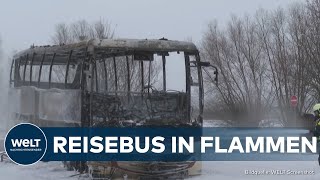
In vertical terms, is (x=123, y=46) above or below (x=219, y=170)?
above

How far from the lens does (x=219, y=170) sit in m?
14.3

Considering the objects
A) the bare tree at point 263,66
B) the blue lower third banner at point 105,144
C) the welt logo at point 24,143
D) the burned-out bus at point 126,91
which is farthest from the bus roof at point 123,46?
the bare tree at point 263,66

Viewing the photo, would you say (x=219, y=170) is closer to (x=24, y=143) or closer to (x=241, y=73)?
(x=24, y=143)

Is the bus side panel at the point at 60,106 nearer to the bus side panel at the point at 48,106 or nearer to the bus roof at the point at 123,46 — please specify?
the bus side panel at the point at 48,106

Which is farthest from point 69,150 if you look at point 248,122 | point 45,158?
point 248,122

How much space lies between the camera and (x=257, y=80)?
123ft

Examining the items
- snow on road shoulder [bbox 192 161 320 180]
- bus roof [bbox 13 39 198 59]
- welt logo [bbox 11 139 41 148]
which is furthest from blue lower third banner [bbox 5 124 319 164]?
bus roof [bbox 13 39 198 59]

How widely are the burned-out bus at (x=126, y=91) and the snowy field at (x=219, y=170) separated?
23.0 inches

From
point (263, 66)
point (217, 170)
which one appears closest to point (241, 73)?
point (263, 66)

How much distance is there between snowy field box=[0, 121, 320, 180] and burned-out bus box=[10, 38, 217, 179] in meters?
0.58

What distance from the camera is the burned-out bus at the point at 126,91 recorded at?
12719 millimetres

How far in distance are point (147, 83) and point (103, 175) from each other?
8.28ft

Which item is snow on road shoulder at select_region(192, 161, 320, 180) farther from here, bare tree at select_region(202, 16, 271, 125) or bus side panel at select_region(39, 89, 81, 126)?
bare tree at select_region(202, 16, 271, 125)

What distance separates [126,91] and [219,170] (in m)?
3.34
